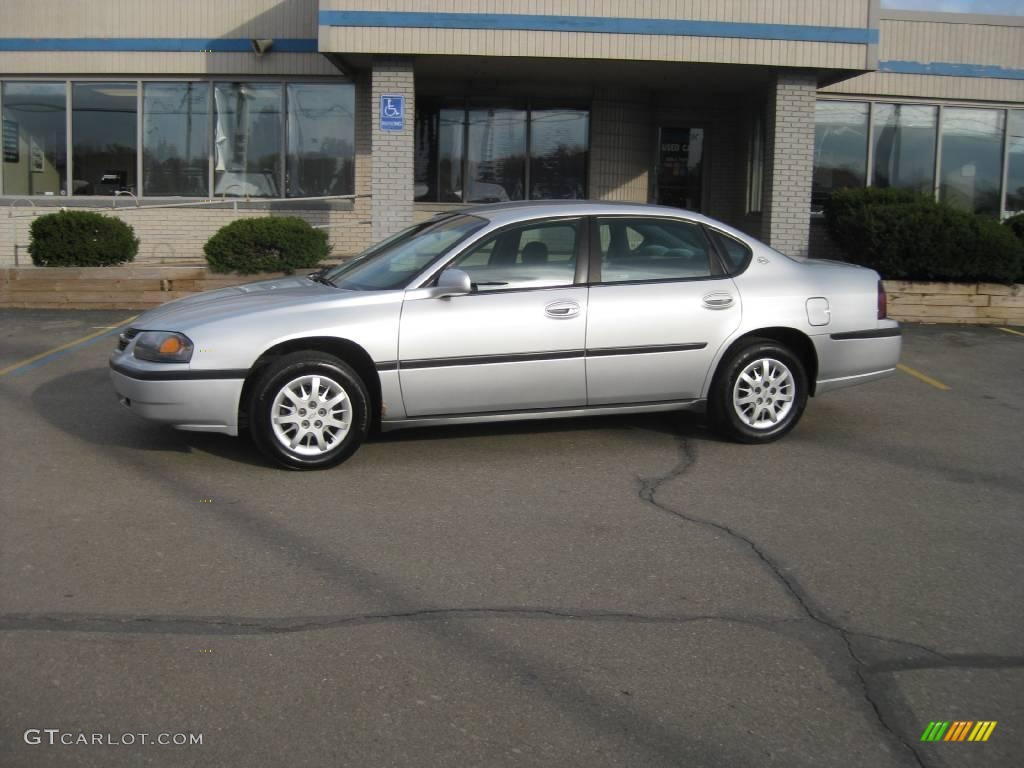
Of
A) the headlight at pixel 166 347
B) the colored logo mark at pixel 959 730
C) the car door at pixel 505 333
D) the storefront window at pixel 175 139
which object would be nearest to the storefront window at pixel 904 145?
the storefront window at pixel 175 139

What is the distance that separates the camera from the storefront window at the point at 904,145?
64.1ft

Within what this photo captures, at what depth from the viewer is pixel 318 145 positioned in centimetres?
1889

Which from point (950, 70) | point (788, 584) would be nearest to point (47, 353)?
point (788, 584)

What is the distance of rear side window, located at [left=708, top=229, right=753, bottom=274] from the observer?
7.76 meters

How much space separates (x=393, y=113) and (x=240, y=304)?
8835mm

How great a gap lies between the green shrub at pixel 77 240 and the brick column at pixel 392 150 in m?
3.34

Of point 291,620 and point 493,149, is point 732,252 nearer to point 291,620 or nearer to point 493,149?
point 291,620

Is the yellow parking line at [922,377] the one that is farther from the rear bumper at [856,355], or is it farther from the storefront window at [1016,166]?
the storefront window at [1016,166]

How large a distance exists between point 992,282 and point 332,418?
10.6m

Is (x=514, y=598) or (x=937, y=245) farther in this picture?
(x=937, y=245)

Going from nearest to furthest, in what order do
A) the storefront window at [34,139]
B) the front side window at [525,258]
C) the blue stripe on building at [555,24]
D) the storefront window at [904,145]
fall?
the front side window at [525,258]
the blue stripe on building at [555,24]
the storefront window at [34,139]
the storefront window at [904,145]

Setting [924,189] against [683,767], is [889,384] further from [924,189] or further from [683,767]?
[924,189]

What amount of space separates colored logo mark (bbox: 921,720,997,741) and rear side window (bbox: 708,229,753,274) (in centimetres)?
437

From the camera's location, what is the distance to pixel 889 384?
10.3 m
